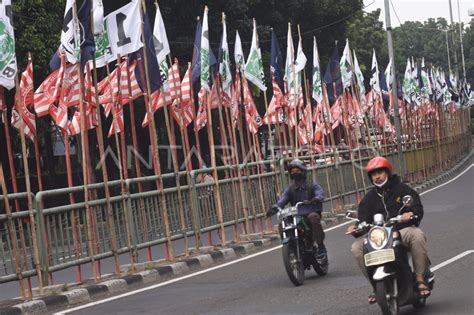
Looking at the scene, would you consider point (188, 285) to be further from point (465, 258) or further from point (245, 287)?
point (465, 258)

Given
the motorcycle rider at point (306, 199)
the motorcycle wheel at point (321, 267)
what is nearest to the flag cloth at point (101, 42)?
the motorcycle rider at point (306, 199)

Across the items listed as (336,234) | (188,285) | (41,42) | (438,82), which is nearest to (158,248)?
(336,234)

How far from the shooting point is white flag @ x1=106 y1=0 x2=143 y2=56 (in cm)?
1830

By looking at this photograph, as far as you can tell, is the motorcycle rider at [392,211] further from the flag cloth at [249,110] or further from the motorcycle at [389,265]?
the flag cloth at [249,110]

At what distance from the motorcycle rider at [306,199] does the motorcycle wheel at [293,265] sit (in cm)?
67

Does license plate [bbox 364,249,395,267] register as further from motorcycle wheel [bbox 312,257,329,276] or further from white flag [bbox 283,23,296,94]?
white flag [bbox 283,23,296,94]

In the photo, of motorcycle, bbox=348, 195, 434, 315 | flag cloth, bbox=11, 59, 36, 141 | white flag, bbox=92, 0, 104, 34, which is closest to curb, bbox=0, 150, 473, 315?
white flag, bbox=92, 0, 104, 34

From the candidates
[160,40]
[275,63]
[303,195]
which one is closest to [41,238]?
[303,195]

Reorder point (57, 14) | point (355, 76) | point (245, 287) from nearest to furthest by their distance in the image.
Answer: point (245, 287)
point (57, 14)
point (355, 76)

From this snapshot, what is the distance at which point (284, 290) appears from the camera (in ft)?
41.9

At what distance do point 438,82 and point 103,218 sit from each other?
140 ft

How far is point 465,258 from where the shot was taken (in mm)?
14461

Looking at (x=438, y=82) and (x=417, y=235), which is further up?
(x=438, y=82)

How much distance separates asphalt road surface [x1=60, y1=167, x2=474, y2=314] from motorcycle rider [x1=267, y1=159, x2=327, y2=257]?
547 millimetres
